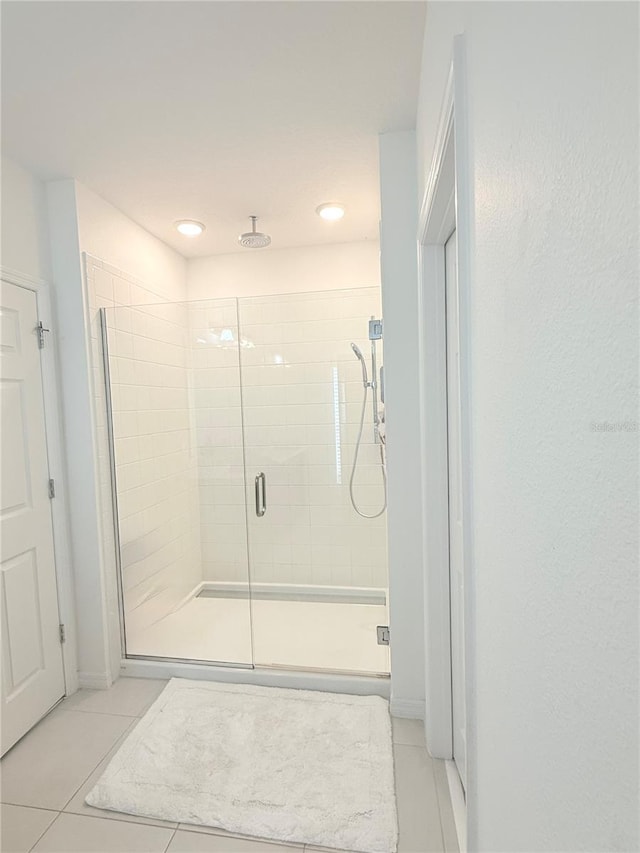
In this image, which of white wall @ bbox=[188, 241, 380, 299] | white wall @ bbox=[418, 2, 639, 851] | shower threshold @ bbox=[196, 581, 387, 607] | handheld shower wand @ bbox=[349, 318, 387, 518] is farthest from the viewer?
white wall @ bbox=[188, 241, 380, 299]

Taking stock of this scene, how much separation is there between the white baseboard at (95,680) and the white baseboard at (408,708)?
4.87 ft

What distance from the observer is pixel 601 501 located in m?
0.40

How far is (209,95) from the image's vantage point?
1683 millimetres

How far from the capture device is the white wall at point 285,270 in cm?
328

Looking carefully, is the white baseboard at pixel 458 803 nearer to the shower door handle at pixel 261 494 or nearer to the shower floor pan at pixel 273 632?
the shower floor pan at pixel 273 632

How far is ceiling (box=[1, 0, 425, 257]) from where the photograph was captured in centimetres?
138

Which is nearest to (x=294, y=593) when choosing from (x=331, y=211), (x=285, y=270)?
(x=285, y=270)

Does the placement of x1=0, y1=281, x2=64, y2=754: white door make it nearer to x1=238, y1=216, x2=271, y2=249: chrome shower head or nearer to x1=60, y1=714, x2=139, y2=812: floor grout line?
x1=60, y1=714, x2=139, y2=812: floor grout line

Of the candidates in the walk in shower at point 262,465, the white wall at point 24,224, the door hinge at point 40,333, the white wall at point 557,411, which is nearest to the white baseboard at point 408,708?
the walk in shower at point 262,465

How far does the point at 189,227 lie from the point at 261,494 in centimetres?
179

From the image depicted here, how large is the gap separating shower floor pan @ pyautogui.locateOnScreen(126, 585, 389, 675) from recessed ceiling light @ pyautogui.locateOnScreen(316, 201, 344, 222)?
2.43 metres

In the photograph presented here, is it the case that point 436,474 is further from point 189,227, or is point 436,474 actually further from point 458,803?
point 189,227

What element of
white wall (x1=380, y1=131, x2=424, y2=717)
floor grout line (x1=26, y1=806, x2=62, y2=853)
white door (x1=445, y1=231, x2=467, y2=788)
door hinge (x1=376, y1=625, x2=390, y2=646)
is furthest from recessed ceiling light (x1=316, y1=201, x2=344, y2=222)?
floor grout line (x1=26, y1=806, x2=62, y2=853)

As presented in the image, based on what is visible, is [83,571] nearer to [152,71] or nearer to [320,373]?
[320,373]
